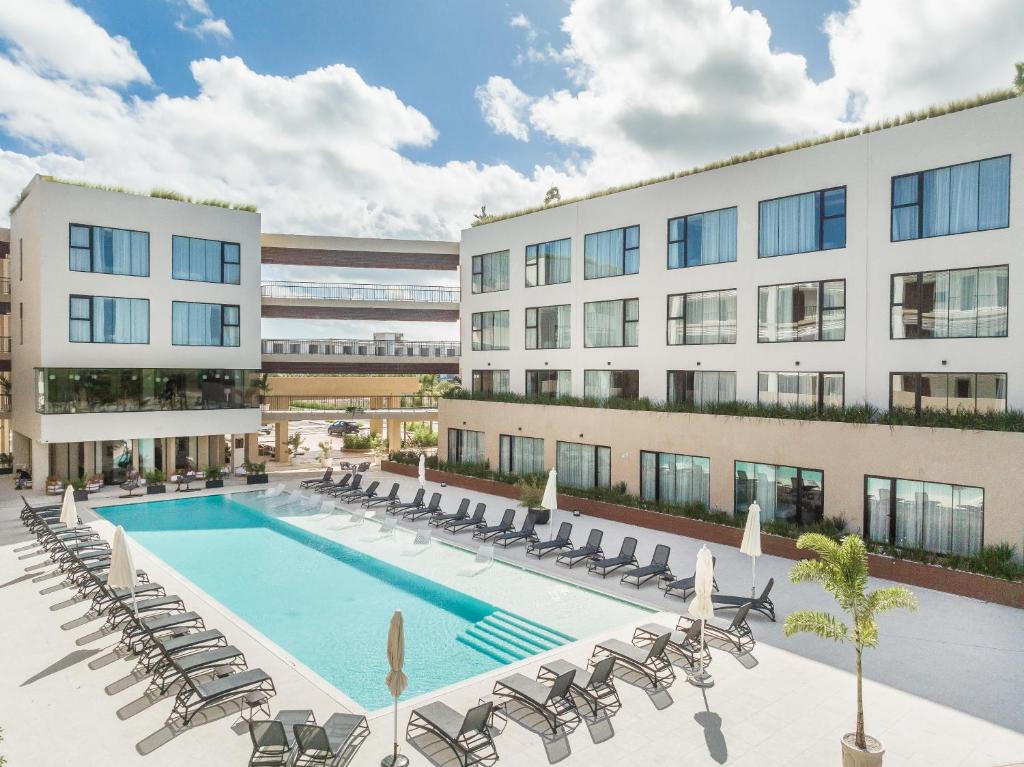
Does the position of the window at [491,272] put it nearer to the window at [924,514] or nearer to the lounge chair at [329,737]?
the window at [924,514]

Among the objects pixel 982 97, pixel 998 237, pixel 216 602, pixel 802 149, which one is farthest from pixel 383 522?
pixel 982 97

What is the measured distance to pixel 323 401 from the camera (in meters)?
40.1

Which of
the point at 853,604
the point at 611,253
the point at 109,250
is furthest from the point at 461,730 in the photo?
the point at 109,250

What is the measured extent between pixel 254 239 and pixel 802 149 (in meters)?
22.9

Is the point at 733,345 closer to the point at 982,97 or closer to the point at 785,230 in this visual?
the point at 785,230

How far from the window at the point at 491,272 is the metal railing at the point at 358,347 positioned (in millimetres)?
5783

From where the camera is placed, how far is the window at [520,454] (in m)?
26.4

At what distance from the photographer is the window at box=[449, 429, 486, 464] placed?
2934cm

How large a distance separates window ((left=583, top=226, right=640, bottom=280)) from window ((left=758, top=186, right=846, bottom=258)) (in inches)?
196

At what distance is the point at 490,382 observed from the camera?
30.3 metres

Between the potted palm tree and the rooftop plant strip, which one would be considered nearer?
the potted palm tree

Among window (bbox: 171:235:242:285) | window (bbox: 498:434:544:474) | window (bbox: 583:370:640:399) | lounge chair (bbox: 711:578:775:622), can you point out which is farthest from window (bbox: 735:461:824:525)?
window (bbox: 171:235:242:285)

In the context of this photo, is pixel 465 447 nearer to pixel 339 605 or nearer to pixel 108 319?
pixel 108 319

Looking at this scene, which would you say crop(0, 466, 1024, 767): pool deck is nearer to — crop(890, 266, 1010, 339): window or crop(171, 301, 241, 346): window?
crop(890, 266, 1010, 339): window
